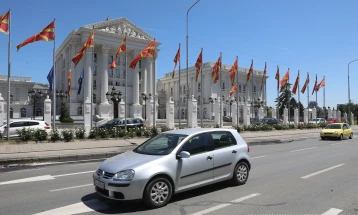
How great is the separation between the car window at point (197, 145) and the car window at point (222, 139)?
30 centimetres

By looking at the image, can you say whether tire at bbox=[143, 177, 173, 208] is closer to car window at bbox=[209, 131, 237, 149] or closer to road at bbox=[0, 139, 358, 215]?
road at bbox=[0, 139, 358, 215]

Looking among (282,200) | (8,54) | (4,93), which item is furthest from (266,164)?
(4,93)

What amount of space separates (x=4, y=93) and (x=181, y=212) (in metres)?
79.4

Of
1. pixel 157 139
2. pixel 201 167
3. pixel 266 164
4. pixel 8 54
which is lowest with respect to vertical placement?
pixel 266 164

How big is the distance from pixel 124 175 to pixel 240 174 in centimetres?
329

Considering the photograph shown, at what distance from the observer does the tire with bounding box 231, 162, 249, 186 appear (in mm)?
7219

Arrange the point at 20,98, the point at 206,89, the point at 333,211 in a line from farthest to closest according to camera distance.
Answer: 1. the point at 206,89
2. the point at 20,98
3. the point at 333,211

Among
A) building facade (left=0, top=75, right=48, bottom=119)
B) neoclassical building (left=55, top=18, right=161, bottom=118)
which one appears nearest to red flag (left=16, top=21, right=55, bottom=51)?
neoclassical building (left=55, top=18, right=161, bottom=118)

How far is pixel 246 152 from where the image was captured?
24.7 ft

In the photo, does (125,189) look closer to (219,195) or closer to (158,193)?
(158,193)

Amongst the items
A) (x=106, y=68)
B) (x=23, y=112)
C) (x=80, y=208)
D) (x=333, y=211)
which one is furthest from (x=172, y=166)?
(x=23, y=112)

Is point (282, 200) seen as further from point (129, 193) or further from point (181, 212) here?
point (129, 193)

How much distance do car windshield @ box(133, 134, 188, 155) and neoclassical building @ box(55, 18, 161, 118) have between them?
58.9 meters

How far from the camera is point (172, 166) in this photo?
5.78m
